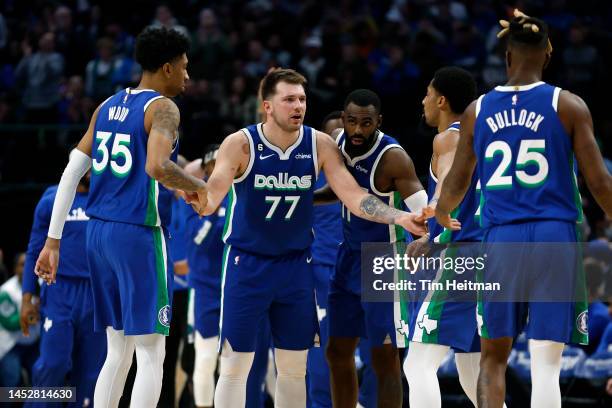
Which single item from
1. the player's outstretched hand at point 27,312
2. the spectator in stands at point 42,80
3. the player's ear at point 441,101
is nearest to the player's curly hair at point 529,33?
the player's ear at point 441,101

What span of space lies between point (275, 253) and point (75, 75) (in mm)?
10011

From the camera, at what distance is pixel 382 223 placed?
8.00 m

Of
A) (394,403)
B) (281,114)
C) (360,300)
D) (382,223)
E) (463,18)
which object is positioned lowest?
(394,403)

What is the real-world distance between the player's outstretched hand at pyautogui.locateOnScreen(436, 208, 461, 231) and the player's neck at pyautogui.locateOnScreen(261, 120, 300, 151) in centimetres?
128

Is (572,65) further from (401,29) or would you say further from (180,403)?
(180,403)

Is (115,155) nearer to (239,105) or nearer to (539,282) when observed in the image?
(539,282)

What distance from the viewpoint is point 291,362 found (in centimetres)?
770

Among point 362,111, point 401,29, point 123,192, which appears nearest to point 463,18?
point 401,29

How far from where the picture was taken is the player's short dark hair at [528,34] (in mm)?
6504

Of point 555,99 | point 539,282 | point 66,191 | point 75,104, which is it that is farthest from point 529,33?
point 75,104

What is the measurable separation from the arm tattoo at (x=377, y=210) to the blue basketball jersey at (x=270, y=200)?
406 millimetres

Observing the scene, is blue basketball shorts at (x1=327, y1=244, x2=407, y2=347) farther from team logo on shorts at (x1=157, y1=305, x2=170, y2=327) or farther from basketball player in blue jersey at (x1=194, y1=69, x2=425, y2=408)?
team logo on shorts at (x1=157, y1=305, x2=170, y2=327)

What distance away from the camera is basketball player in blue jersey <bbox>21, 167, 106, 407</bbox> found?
9398 millimetres

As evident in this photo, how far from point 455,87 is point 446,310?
5.02 ft
